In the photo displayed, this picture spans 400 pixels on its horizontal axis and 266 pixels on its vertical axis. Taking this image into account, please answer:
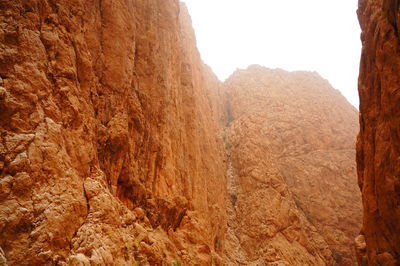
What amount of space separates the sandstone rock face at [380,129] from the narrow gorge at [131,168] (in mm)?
80

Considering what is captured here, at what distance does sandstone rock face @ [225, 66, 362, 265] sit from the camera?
20.2m

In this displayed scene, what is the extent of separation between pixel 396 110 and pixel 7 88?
32.8 feet

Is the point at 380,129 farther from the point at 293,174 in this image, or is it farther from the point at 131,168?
the point at 293,174

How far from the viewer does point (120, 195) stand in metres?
8.88

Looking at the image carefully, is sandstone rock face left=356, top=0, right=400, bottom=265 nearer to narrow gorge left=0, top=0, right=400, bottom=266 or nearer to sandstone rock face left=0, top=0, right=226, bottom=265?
narrow gorge left=0, top=0, right=400, bottom=266

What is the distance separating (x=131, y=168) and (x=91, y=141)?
85.7 inches

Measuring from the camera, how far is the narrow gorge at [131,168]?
5.49 metres

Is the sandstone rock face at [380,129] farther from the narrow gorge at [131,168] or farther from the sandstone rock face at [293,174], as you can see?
the sandstone rock face at [293,174]

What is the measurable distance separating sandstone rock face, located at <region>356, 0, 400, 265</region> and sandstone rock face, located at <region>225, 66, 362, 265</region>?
9048mm

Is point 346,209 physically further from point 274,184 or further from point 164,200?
point 164,200

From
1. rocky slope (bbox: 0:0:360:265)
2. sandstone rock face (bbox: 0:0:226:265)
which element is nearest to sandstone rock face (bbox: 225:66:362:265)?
rocky slope (bbox: 0:0:360:265)

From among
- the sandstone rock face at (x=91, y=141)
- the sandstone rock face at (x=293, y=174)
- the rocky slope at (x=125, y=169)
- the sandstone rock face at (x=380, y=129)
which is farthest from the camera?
the sandstone rock face at (x=293, y=174)

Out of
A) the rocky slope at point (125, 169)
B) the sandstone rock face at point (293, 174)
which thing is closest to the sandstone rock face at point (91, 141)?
the rocky slope at point (125, 169)

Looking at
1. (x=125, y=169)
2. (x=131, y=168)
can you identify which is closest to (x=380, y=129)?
(x=131, y=168)
